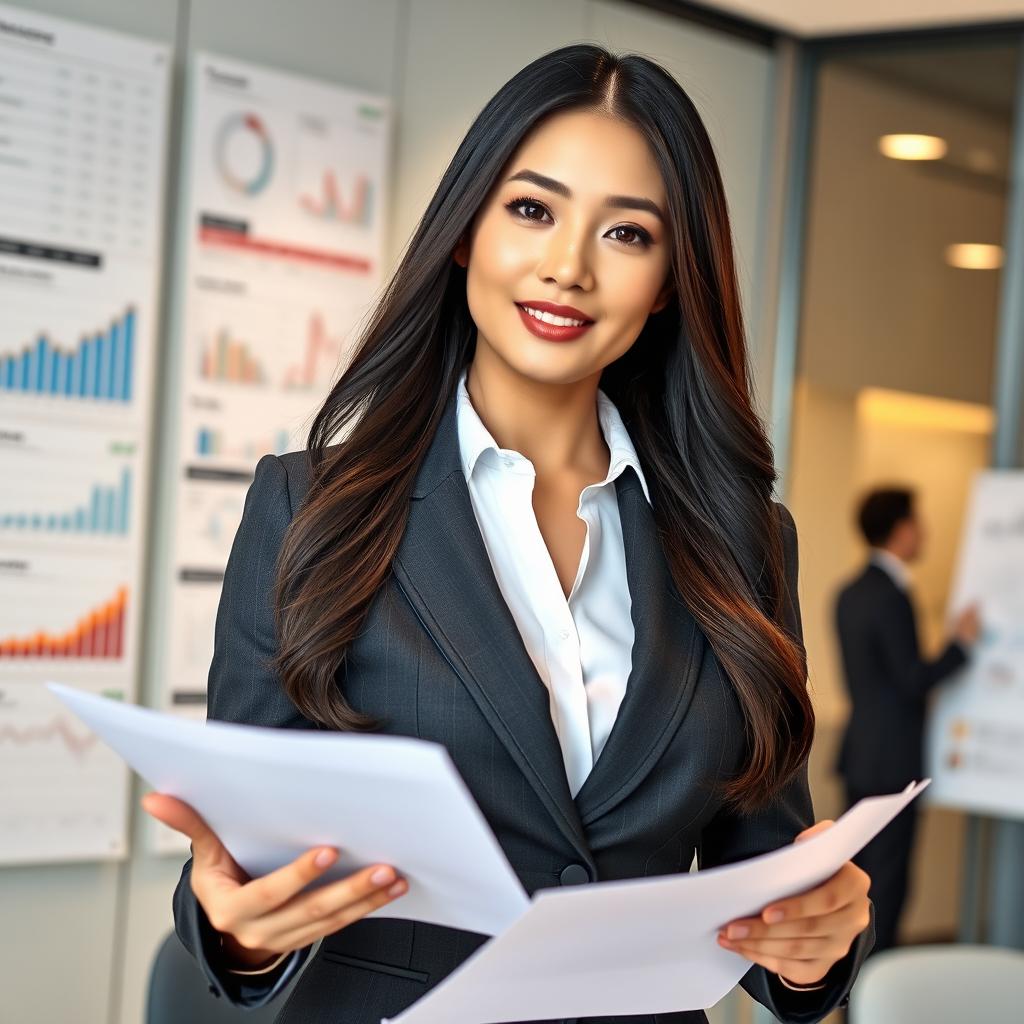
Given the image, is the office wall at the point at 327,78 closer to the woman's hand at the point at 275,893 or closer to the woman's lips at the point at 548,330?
the woman's lips at the point at 548,330

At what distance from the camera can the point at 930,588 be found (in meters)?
6.88

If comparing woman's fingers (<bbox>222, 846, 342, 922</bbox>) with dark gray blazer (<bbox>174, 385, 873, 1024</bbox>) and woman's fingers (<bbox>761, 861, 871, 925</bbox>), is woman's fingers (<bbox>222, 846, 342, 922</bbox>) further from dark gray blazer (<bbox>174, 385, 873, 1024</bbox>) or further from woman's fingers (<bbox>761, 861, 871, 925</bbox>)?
woman's fingers (<bbox>761, 861, 871, 925</bbox>)

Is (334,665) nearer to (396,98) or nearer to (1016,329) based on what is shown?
(396,98)

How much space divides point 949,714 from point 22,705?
3094 millimetres

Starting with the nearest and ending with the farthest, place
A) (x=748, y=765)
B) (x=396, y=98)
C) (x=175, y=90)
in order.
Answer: (x=748, y=765) → (x=175, y=90) → (x=396, y=98)

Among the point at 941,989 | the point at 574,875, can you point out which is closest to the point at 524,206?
the point at 574,875

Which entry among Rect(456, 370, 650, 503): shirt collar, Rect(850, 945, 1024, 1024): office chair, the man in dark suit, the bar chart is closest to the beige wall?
the man in dark suit

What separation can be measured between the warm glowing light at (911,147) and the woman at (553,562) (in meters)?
3.92

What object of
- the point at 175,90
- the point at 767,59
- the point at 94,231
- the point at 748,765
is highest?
the point at 767,59

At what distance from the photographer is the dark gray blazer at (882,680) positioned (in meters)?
5.01

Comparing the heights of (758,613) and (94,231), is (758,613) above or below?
below

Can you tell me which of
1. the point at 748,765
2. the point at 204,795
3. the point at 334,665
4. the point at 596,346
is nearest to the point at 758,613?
the point at 748,765

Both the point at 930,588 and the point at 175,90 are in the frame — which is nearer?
the point at 175,90

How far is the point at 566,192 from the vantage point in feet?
4.96
